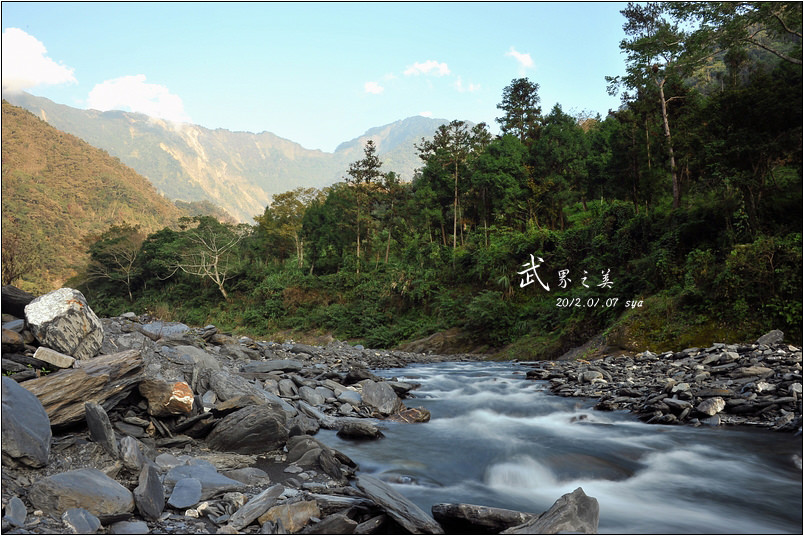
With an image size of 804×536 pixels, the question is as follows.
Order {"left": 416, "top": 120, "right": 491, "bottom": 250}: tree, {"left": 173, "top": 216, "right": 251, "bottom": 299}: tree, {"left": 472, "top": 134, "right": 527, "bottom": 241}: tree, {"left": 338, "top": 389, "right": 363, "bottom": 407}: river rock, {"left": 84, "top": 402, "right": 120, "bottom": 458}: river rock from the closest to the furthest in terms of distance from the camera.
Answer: {"left": 84, "top": 402, "right": 120, "bottom": 458}: river rock < {"left": 338, "top": 389, "right": 363, "bottom": 407}: river rock < {"left": 472, "top": 134, "right": 527, "bottom": 241}: tree < {"left": 416, "top": 120, "right": 491, "bottom": 250}: tree < {"left": 173, "top": 216, "right": 251, "bottom": 299}: tree

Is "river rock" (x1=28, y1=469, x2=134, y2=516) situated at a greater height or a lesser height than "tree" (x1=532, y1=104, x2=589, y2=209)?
lesser

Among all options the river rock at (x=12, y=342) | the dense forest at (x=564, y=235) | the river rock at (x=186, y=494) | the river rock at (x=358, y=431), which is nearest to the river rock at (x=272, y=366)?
the river rock at (x=358, y=431)

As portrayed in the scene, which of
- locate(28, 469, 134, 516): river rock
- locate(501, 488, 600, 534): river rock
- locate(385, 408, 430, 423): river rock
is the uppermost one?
locate(28, 469, 134, 516): river rock

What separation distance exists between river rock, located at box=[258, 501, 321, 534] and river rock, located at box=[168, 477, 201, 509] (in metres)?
0.64

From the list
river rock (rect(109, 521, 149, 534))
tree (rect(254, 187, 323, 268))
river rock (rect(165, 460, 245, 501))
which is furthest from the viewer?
tree (rect(254, 187, 323, 268))

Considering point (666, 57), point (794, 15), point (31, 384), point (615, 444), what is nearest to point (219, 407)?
point (31, 384)

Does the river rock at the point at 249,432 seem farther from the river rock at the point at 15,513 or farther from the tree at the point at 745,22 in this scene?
the tree at the point at 745,22

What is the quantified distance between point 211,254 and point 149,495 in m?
44.2

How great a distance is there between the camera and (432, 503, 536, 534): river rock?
12.6 ft

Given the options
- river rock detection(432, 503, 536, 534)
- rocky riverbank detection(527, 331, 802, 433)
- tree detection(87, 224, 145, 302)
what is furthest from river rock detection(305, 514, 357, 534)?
tree detection(87, 224, 145, 302)

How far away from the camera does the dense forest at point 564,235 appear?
1237 cm

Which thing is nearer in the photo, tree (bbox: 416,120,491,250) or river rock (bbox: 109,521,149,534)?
river rock (bbox: 109,521,149,534)

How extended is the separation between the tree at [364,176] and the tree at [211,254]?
605 inches

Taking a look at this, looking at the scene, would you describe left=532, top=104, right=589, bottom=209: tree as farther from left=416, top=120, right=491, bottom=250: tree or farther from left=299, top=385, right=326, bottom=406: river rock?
left=299, top=385, right=326, bottom=406: river rock
